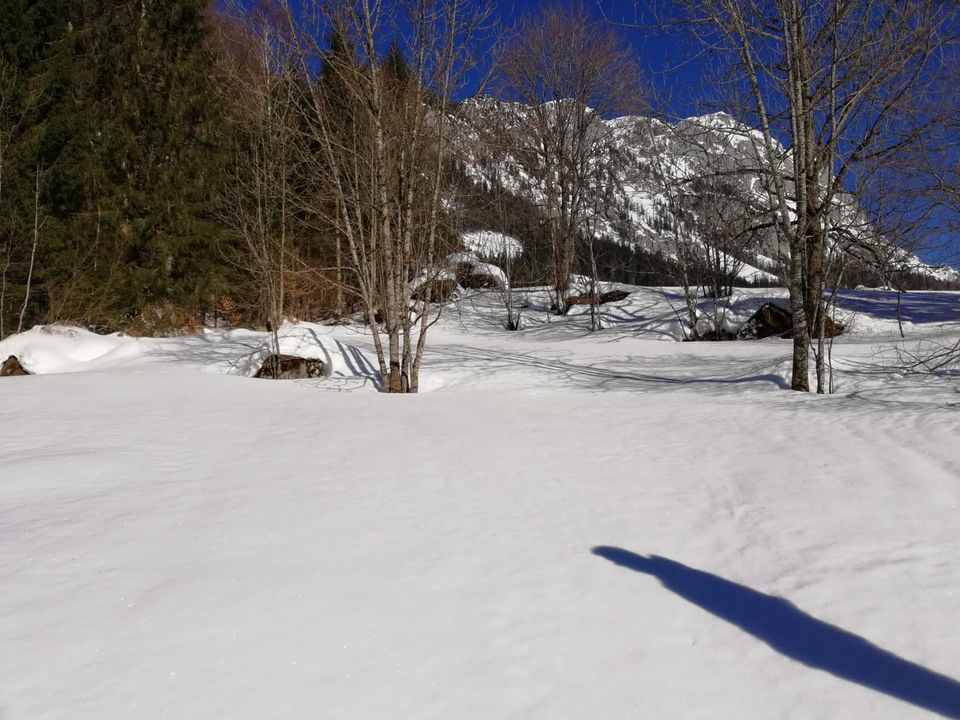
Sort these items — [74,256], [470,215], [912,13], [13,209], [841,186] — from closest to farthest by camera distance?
1. [912,13]
2. [841,186]
3. [470,215]
4. [13,209]
5. [74,256]

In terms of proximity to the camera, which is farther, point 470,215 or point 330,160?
point 470,215

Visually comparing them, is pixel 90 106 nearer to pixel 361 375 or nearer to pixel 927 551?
pixel 361 375

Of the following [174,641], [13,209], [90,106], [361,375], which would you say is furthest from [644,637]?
[90,106]

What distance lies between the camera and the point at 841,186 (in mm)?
8695

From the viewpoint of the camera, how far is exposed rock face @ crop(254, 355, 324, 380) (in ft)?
38.0

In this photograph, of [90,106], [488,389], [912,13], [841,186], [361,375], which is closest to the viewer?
[912,13]

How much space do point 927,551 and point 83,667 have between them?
3881 mm

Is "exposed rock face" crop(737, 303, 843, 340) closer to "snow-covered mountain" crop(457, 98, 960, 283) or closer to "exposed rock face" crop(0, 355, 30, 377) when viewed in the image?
"snow-covered mountain" crop(457, 98, 960, 283)

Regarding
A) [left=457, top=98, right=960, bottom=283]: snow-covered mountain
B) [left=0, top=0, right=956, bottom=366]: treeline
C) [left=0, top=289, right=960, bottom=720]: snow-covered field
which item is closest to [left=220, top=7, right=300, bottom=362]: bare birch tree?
[left=0, top=0, right=956, bottom=366]: treeline

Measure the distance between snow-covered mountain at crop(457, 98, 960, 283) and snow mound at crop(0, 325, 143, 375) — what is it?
8.37 metres

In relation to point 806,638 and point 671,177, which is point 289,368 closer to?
point 671,177

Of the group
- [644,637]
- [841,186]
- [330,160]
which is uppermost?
[330,160]

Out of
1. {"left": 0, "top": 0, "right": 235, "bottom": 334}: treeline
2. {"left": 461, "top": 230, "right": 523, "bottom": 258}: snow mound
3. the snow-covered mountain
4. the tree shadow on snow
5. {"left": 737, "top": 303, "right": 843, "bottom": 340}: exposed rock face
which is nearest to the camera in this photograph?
the tree shadow on snow

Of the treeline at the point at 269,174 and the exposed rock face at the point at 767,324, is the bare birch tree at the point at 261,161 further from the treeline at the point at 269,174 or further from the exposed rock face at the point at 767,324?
the exposed rock face at the point at 767,324
